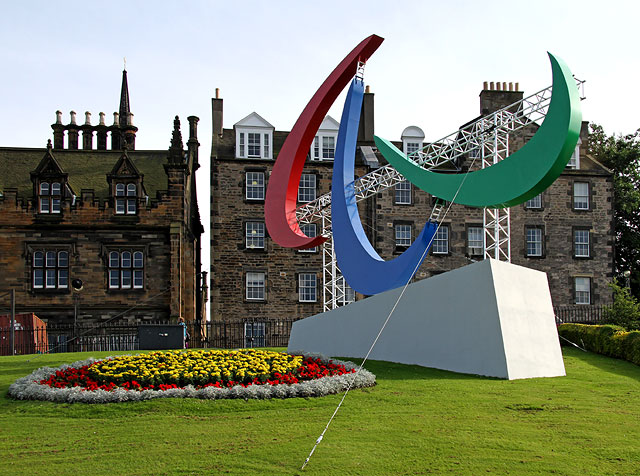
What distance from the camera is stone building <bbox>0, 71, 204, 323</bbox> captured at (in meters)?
36.9

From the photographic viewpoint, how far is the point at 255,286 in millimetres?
39719

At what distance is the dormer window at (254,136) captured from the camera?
40.9m

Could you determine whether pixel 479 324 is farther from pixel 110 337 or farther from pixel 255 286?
pixel 255 286

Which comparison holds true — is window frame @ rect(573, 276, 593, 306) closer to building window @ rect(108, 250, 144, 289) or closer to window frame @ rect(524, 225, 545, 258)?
window frame @ rect(524, 225, 545, 258)

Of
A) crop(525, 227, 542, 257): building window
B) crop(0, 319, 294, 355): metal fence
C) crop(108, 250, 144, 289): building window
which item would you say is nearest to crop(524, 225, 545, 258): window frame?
crop(525, 227, 542, 257): building window

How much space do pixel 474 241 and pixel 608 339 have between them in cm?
2289

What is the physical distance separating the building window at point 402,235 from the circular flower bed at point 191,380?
26360mm

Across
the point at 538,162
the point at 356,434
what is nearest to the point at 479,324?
the point at 538,162

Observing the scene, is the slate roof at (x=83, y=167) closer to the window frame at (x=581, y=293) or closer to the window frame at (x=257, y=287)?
the window frame at (x=257, y=287)

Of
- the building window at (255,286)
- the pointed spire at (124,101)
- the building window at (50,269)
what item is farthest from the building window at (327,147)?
the pointed spire at (124,101)

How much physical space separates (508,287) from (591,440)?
5.36m

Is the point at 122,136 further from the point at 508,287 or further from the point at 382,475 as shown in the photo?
the point at 382,475

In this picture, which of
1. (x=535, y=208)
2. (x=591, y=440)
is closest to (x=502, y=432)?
(x=591, y=440)

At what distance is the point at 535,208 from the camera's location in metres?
41.8
